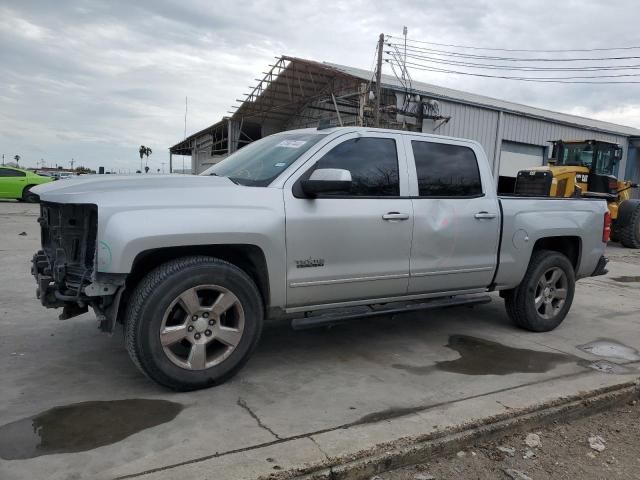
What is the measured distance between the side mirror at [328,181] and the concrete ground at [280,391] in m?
1.44

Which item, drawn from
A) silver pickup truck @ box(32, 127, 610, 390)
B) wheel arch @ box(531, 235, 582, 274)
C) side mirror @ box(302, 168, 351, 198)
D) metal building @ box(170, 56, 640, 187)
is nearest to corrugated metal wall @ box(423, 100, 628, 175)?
metal building @ box(170, 56, 640, 187)

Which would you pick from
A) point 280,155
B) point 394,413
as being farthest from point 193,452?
point 280,155

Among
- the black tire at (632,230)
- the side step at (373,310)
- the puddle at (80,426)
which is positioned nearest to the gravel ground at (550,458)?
the side step at (373,310)

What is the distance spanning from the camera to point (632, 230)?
46.6 ft

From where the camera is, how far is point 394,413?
346cm

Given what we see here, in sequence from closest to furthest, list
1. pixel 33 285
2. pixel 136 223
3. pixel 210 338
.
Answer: pixel 136 223 → pixel 210 338 → pixel 33 285

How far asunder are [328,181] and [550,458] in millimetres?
2266

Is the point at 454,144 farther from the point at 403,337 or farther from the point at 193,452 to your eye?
the point at 193,452

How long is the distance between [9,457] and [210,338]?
1.32 m

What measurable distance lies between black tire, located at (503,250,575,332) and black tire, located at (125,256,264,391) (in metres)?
2.99

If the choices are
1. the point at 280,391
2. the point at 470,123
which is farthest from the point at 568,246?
the point at 470,123

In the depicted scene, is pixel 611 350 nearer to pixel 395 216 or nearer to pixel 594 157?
pixel 395 216

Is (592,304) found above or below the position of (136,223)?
below

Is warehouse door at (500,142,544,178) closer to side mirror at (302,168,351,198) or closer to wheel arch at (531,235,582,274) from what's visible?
wheel arch at (531,235,582,274)
